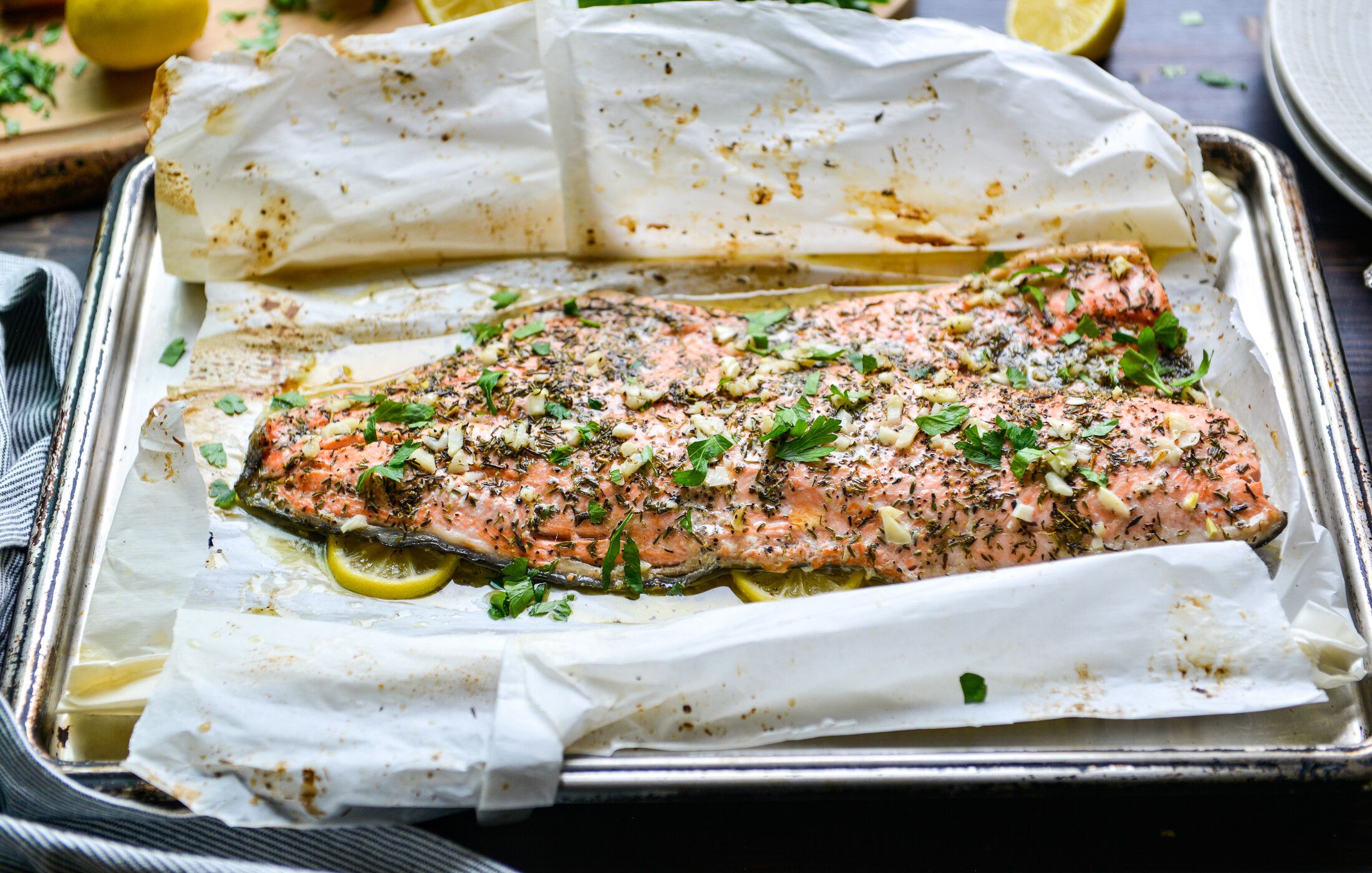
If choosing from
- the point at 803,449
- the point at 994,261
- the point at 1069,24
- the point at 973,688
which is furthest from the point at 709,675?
the point at 1069,24

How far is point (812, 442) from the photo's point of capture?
3.02m

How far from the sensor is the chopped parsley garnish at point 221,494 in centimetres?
317

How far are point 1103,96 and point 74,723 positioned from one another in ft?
11.7

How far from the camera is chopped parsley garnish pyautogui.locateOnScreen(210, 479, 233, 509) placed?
3.17 meters

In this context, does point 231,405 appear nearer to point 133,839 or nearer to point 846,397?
point 133,839

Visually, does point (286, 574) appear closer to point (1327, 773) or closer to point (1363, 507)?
point (1327, 773)

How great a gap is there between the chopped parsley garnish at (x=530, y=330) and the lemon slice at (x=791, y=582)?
102 centimetres

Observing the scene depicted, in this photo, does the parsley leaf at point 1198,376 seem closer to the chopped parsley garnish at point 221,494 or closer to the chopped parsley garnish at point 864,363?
the chopped parsley garnish at point 864,363

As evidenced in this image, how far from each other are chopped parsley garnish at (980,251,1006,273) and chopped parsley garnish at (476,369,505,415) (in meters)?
1.70

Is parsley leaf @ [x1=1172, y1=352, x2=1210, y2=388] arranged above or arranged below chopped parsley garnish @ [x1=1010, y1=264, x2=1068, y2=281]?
below

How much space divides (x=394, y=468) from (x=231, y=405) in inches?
27.3

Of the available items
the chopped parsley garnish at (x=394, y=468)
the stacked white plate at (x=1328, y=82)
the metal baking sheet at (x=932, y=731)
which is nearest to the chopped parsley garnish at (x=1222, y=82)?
the stacked white plate at (x=1328, y=82)

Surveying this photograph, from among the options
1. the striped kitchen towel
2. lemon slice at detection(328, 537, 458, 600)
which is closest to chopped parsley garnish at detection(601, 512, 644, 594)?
lemon slice at detection(328, 537, 458, 600)

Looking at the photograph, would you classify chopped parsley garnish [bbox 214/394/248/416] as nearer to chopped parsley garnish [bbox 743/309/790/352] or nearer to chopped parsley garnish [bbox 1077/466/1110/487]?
chopped parsley garnish [bbox 743/309/790/352]
